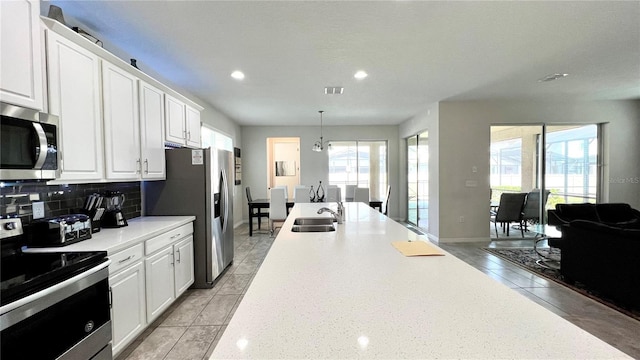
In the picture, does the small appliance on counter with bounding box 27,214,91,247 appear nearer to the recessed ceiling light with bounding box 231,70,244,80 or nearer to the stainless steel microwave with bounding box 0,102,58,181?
the stainless steel microwave with bounding box 0,102,58,181

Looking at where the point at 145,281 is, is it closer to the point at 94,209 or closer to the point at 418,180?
the point at 94,209

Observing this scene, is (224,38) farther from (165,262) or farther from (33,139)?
(165,262)

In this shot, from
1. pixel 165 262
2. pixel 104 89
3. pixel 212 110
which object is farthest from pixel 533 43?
pixel 212 110

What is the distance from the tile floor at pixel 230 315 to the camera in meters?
2.09

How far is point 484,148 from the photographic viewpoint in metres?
5.10

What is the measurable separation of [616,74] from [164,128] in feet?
19.3

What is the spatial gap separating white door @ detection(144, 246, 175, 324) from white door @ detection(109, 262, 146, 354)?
0.08 metres

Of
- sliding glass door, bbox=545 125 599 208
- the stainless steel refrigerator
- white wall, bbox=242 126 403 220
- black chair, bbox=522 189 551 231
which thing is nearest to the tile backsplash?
the stainless steel refrigerator

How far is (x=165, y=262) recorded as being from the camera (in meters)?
2.50

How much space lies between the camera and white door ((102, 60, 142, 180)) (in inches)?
83.7

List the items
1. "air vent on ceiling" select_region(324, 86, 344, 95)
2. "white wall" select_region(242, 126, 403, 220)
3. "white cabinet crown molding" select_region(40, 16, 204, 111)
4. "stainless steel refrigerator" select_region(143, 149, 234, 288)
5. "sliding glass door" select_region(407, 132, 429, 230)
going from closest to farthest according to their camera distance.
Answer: "white cabinet crown molding" select_region(40, 16, 204, 111)
"stainless steel refrigerator" select_region(143, 149, 234, 288)
"air vent on ceiling" select_region(324, 86, 344, 95)
"sliding glass door" select_region(407, 132, 429, 230)
"white wall" select_region(242, 126, 403, 220)

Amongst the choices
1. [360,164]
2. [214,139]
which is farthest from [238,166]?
[360,164]

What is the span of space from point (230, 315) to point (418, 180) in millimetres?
5428

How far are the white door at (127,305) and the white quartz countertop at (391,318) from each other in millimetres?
1290
